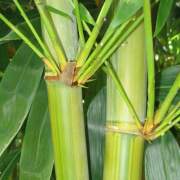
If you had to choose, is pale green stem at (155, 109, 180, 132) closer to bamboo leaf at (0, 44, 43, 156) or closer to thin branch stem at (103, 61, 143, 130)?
thin branch stem at (103, 61, 143, 130)

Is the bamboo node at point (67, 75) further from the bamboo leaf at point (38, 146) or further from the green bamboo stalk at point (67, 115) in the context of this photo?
the bamboo leaf at point (38, 146)

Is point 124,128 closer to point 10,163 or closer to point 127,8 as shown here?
point 127,8

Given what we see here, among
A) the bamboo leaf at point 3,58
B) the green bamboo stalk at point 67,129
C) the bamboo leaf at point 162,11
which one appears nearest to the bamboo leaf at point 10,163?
the bamboo leaf at point 3,58

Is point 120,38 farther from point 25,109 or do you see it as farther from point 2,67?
point 2,67

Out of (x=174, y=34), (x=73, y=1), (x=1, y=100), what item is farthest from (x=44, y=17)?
(x=174, y=34)

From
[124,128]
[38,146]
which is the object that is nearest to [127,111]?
[124,128]
